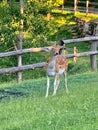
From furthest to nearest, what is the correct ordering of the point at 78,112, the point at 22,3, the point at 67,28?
1. the point at 67,28
2. the point at 22,3
3. the point at 78,112

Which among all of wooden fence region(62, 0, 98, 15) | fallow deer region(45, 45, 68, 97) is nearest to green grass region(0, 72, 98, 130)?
fallow deer region(45, 45, 68, 97)

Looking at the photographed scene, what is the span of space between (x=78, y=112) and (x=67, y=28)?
107 ft

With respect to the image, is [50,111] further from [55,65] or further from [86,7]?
[86,7]

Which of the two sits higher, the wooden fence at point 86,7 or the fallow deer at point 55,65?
the fallow deer at point 55,65

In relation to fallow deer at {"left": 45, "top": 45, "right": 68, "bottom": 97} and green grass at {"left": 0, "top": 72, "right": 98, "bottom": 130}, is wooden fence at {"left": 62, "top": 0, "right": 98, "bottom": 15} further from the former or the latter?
green grass at {"left": 0, "top": 72, "right": 98, "bottom": 130}

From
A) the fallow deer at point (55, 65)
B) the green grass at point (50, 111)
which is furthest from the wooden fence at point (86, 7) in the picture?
the green grass at point (50, 111)

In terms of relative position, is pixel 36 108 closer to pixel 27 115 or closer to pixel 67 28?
pixel 27 115

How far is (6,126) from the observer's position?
22.8ft

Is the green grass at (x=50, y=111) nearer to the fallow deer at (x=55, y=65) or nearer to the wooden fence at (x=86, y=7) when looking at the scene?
the fallow deer at (x=55, y=65)

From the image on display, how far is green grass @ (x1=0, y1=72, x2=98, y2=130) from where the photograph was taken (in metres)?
6.80

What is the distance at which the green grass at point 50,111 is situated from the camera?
6.80 meters

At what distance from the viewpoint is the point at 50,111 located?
7.72 meters

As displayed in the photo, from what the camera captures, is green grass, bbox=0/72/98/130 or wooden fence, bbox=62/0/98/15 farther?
wooden fence, bbox=62/0/98/15

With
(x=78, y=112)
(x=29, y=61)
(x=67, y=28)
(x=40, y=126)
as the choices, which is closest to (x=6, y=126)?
(x=40, y=126)
